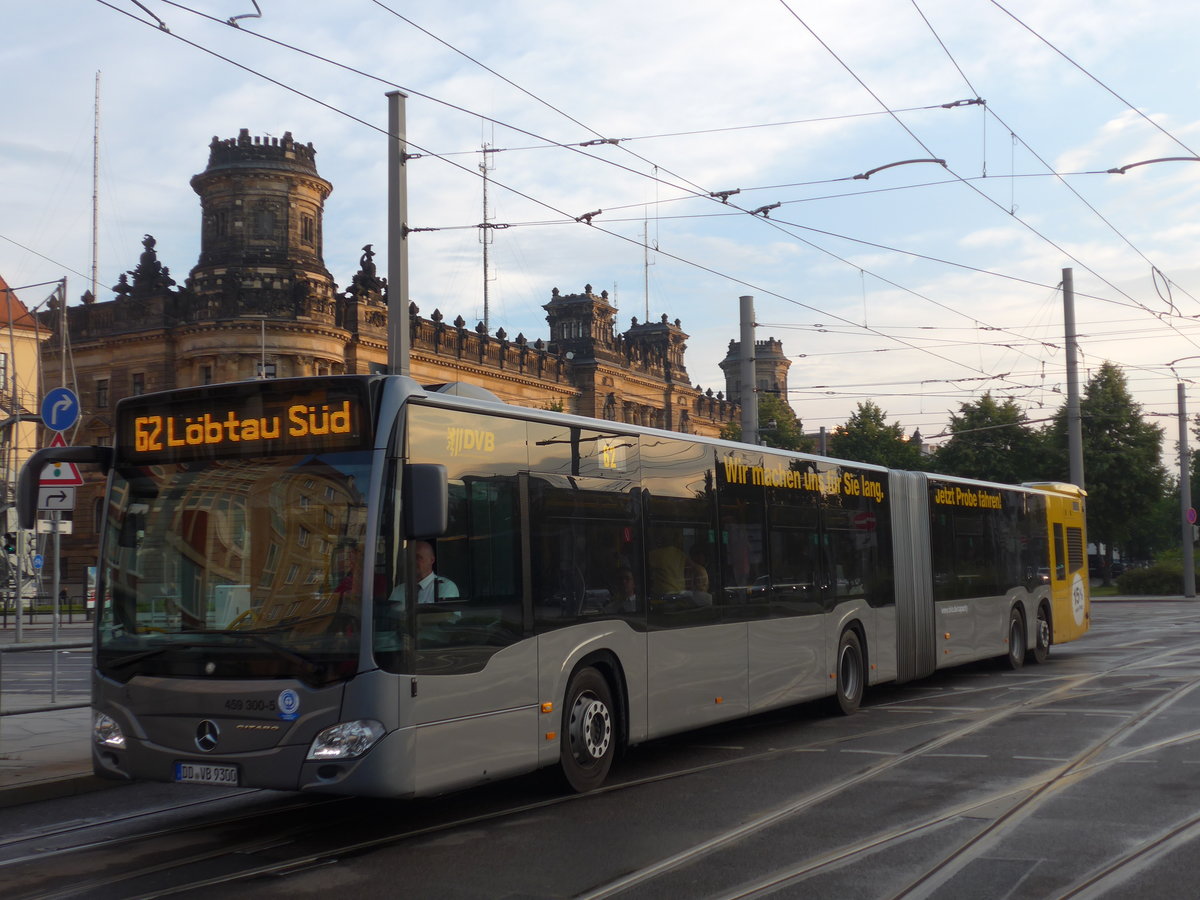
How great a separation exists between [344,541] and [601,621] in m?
2.68

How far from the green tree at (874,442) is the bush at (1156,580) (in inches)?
793

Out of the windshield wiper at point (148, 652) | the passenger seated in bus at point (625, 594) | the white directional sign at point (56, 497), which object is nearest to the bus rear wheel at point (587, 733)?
the passenger seated in bus at point (625, 594)

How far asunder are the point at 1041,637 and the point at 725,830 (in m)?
14.6

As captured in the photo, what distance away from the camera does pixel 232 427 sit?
8.02 meters

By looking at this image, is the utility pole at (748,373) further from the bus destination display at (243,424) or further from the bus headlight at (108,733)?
the bus headlight at (108,733)

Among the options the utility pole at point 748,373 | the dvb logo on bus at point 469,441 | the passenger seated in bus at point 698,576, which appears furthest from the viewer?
the utility pole at point 748,373

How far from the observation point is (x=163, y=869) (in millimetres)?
7023

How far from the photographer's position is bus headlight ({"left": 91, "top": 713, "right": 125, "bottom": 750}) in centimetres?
801

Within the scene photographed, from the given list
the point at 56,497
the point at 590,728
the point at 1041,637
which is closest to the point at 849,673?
the point at 590,728

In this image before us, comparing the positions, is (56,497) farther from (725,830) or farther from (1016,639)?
(1016,639)

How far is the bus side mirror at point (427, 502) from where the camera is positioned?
7371mm

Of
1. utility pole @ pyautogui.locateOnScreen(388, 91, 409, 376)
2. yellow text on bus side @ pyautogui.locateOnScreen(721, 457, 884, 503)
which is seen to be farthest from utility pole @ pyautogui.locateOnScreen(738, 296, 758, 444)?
utility pole @ pyautogui.locateOnScreen(388, 91, 409, 376)

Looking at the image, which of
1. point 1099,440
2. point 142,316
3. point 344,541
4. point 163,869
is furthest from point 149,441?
point 142,316

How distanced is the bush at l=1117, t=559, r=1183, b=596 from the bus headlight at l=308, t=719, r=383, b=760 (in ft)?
165
